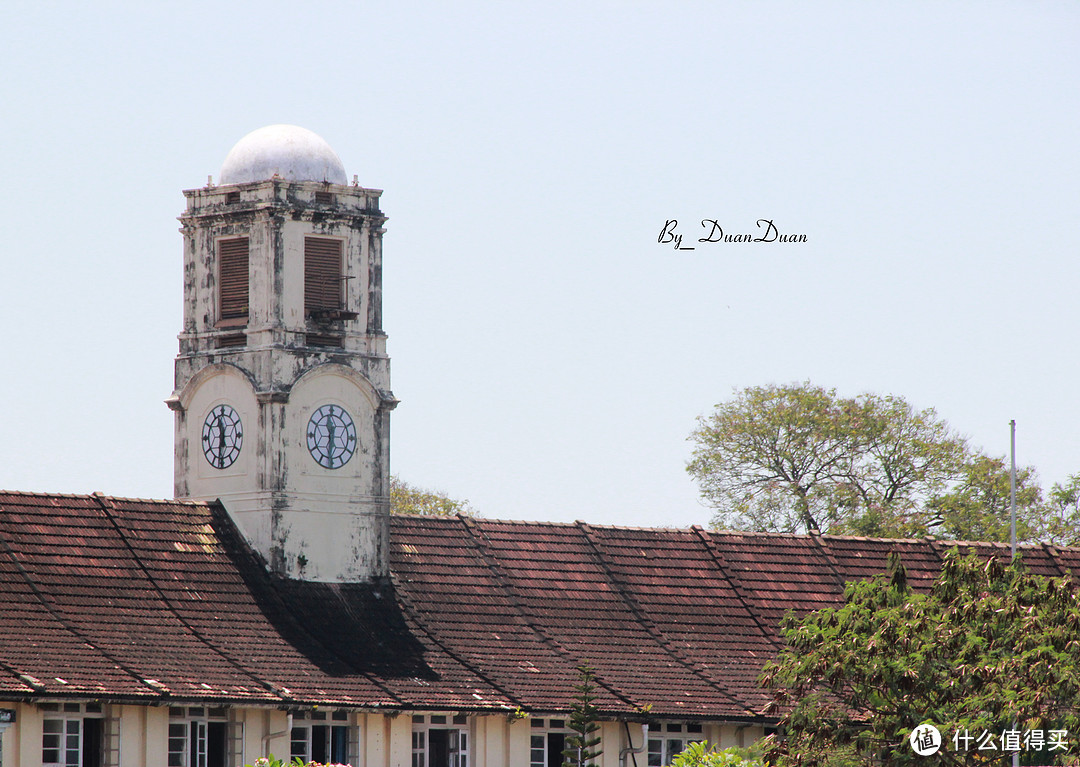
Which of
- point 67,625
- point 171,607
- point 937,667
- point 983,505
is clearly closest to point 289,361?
point 171,607

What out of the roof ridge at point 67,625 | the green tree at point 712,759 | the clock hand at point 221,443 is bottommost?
the green tree at point 712,759

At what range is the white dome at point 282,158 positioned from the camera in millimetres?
44125

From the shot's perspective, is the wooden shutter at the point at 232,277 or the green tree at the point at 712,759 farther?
the wooden shutter at the point at 232,277

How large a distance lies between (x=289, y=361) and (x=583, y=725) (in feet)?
29.3

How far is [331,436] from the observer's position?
4391 centimetres

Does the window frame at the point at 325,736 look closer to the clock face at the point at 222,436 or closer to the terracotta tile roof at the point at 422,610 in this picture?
the terracotta tile roof at the point at 422,610

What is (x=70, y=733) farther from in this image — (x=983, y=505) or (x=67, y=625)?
(x=983, y=505)

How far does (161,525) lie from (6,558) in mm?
3447

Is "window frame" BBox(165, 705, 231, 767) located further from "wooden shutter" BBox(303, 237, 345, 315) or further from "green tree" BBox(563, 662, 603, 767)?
"wooden shutter" BBox(303, 237, 345, 315)

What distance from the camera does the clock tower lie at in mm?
43156

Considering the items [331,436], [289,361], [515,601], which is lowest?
[515,601]

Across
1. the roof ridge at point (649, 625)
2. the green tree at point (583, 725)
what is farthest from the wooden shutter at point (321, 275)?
the green tree at point (583, 725)

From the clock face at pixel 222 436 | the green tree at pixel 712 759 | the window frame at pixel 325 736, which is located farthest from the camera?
the clock face at pixel 222 436

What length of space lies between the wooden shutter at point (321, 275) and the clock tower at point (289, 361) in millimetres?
27
